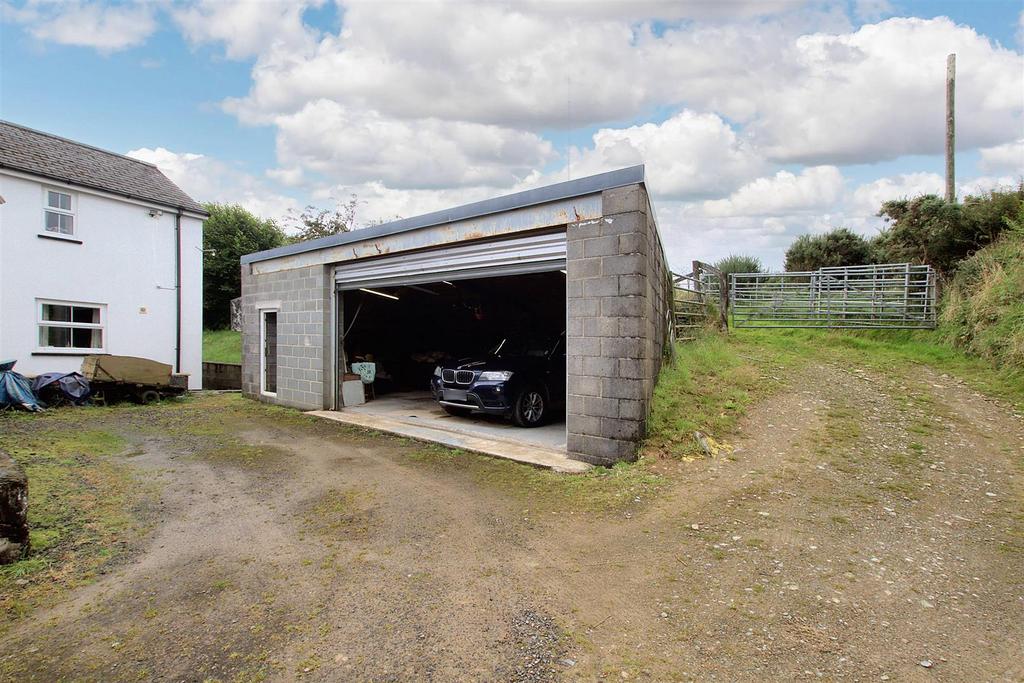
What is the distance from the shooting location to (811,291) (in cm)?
1382

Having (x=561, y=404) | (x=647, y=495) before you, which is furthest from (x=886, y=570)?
(x=561, y=404)

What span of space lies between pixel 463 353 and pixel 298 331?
4.45m

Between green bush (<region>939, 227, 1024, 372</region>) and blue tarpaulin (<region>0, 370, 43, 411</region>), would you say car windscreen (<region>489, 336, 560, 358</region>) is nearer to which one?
green bush (<region>939, 227, 1024, 372</region>)

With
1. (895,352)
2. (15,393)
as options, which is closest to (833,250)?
(895,352)

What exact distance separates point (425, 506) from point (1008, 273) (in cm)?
1095

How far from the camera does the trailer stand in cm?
1148

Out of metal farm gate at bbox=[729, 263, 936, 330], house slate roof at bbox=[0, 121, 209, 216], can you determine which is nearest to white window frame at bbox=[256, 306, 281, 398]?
house slate roof at bbox=[0, 121, 209, 216]

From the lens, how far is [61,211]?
12.5 meters

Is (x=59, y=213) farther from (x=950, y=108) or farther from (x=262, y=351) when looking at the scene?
(x=950, y=108)

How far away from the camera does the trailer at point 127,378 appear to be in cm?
1148

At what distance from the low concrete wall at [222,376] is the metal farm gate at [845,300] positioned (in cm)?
1505

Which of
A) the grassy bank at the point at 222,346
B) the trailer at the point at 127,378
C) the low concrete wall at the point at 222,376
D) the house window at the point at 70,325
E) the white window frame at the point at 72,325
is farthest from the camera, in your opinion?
the grassy bank at the point at 222,346

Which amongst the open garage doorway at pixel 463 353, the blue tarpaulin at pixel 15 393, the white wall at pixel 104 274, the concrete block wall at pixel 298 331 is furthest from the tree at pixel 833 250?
the blue tarpaulin at pixel 15 393

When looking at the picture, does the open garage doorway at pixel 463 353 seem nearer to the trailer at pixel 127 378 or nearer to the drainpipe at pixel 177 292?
the trailer at pixel 127 378
